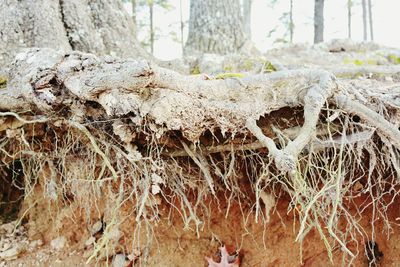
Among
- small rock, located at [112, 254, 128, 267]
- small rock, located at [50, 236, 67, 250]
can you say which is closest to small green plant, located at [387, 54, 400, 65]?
small rock, located at [112, 254, 128, 267]

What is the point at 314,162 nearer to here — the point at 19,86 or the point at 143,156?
the point at 143,156

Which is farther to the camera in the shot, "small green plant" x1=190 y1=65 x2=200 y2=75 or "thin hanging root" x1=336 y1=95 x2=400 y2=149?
"small green plant" x1=190 y1=65 x2=200 y2=75

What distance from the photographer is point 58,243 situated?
8.77 ft

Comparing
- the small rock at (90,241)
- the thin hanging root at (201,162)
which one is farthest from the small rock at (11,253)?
the thin hanging root at (201,162)

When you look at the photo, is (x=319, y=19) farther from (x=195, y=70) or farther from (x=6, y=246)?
(x=6, y=246)

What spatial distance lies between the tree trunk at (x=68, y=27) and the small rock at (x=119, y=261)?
1560 millimetres

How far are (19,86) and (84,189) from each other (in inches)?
31.9

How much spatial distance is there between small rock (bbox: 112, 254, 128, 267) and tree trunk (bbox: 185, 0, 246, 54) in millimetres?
2434

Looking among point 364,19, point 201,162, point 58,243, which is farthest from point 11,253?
point 364,19

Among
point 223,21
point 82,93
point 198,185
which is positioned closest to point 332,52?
point 223,21

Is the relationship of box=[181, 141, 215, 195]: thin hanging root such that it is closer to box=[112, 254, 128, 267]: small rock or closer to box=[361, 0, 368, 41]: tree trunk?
box=[112, 254, 128, 267]: small rock

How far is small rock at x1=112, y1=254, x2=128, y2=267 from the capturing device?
2.52 metres

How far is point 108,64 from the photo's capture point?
164cm

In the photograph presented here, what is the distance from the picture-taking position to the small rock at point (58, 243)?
8.72 feet
